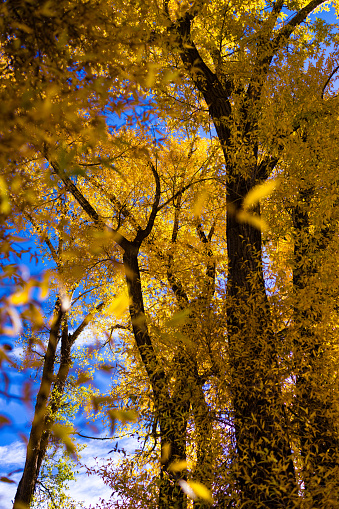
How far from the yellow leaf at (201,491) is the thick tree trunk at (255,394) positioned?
1.49 ft

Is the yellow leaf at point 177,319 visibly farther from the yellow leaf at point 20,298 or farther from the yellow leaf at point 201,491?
the yellow leaf at point 201,491

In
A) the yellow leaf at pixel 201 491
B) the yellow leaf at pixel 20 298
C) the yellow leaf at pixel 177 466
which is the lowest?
the yellow leaf at pixel 201 491

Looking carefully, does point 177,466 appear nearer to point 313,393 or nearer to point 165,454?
point 165,454

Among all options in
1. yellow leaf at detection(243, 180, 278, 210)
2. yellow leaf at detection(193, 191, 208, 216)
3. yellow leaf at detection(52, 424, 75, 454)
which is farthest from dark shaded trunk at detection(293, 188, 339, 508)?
yellow leaf at detection(52, 424, 75, 454)

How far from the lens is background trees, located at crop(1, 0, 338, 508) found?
415 cm

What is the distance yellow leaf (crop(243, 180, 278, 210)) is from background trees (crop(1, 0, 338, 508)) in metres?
0.04

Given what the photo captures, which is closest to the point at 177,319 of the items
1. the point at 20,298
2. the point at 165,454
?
the point at 20,298

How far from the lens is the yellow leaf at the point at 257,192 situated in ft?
22.7

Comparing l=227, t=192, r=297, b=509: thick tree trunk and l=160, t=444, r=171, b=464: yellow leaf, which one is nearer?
l=227, t=192, r=297, b=509: thick tree trunk

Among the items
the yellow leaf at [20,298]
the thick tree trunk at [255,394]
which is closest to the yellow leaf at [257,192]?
the thick tree trunk at [255,394]

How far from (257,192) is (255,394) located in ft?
11.4

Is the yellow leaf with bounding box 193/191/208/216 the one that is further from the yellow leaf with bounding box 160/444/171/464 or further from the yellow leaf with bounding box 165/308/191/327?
the yellow leaf with bounding box 160/444/171/464

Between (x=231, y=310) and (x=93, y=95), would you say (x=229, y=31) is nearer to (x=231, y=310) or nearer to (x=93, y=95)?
(x=93, y=95)

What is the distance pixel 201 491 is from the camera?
5176 millimetres
